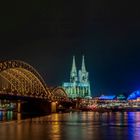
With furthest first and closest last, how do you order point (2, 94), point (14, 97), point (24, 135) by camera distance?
point (14, 97)
point (2, 94)
point (24, 135)

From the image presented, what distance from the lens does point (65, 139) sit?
60750 mm

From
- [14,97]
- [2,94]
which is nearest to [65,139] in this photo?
[2,94]

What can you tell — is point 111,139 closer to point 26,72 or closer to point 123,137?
point 123,137

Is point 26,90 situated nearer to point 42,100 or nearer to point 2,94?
point 42,100

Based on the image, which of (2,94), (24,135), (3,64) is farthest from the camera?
(3,64)

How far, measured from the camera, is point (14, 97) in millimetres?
152250

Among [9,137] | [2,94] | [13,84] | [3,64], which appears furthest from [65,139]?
[13,84]

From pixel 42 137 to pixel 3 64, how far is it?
10742 centimetres

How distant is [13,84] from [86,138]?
429 ft

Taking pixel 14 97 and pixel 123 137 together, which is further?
pixel 14 97

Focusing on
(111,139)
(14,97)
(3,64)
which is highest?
(3,64)

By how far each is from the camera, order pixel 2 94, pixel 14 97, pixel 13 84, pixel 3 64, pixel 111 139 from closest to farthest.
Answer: pixel 111 139 < pixel 2 94 < pixel 14 97 < pixel 3 64 < pixel 13 84

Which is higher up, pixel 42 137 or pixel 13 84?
pixel 13 84

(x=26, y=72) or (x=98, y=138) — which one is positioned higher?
(x=26, y=72)
